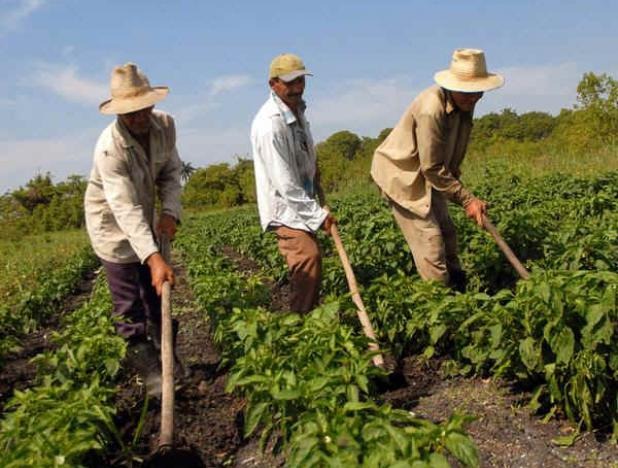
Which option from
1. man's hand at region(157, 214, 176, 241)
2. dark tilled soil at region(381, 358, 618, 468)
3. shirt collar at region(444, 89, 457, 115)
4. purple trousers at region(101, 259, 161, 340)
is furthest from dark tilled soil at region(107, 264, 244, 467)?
shirt collar at region(444, 89, 457, 115)

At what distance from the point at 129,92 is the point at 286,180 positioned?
110cm

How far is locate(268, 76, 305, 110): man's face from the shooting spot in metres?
3.95

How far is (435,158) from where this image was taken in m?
4.35

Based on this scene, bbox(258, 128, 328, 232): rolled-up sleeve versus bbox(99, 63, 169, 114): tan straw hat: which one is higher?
bbox(99, 63, 169, 114): tan straw hat

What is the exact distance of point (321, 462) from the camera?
79.4 inches

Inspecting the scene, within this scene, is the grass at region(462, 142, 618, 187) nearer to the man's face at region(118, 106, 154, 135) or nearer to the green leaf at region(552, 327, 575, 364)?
the man's face at region(118, 106, 154, 135)

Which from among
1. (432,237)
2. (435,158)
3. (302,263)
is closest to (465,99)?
(435,158)

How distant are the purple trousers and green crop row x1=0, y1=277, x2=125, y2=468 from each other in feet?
0.52

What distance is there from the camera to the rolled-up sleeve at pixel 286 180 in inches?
157

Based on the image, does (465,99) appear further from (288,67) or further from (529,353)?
(529,353)

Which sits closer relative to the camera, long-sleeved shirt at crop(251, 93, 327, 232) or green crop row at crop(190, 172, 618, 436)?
green crop row at crop(190, 172, 618, 436)

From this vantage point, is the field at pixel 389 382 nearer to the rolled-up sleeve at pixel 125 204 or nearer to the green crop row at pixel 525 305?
the green crop row at pixel 525 305

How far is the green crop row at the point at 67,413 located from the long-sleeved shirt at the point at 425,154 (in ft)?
7.53

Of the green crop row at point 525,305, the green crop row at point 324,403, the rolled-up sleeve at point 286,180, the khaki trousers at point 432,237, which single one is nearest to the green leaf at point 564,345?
the green crop row at point 525,305
